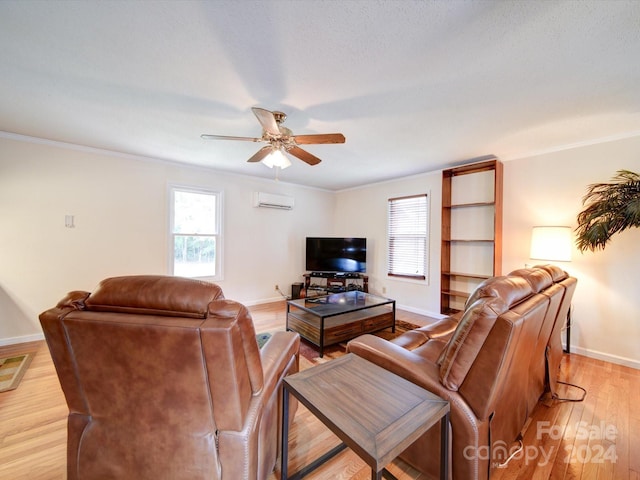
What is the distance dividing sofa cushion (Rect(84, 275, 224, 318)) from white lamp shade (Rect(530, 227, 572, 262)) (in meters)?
3.29

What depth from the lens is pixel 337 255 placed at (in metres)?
4.94

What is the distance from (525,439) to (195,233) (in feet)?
14.3

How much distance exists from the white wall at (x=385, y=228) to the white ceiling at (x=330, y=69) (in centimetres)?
142

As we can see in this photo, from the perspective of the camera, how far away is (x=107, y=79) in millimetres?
1849

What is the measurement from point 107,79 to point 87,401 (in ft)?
6.87

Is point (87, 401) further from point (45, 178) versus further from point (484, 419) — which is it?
point (45, 178)

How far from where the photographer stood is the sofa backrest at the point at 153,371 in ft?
2.91

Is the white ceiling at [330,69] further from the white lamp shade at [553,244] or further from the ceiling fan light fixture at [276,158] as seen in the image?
the white lamp shade at [553,244]

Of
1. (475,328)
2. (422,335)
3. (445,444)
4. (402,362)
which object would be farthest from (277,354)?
(422,335)

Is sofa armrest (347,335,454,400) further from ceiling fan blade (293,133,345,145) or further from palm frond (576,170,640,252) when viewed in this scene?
palm frond (576,170,640,252)

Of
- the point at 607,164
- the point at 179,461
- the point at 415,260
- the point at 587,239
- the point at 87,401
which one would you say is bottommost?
the point at 179,461

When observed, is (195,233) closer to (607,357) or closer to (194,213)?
(194,213)

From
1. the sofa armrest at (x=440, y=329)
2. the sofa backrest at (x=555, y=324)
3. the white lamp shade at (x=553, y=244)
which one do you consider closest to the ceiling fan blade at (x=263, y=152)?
the sofa armrest at (x=440, y=329)

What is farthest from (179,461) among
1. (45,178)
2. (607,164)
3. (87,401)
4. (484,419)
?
(607,164)
